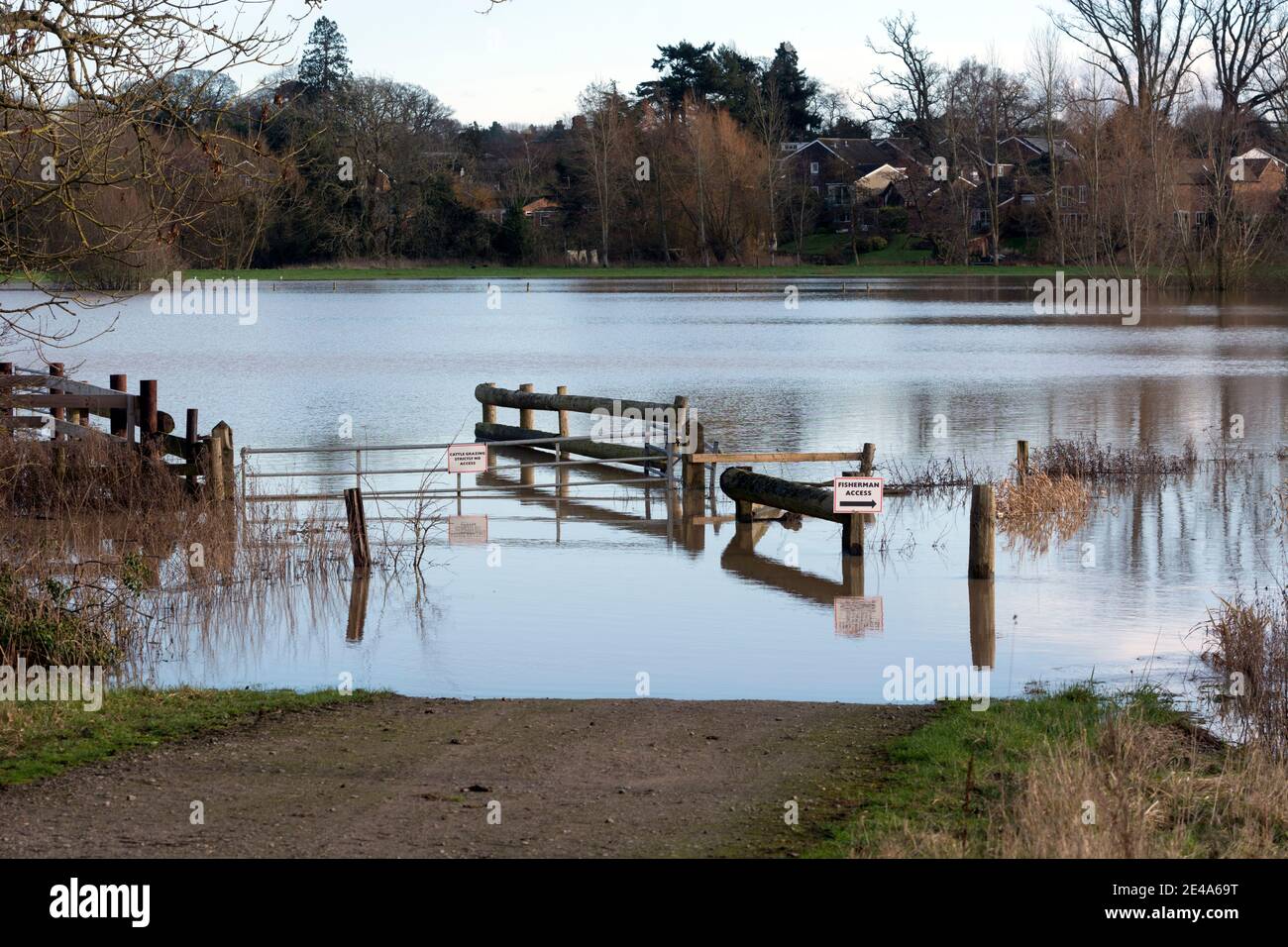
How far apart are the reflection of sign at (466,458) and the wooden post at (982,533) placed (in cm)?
592

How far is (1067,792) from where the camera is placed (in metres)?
6.92

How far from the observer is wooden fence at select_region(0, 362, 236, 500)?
1864 cm

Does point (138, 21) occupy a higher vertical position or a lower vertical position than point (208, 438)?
higher

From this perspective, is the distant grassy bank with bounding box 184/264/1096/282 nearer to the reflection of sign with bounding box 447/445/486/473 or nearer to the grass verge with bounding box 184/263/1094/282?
the grass verge with bounding box 184/263/1094/282

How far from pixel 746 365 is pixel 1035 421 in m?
15.4

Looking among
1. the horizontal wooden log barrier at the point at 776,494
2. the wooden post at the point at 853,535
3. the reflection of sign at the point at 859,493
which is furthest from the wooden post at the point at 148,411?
the reflection of sign at the point at 859,493

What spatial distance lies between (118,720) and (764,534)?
1072 cm

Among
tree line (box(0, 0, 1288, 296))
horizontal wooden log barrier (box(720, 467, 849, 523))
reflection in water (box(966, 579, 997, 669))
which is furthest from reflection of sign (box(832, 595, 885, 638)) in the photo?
tree line (box(0, 0, 1288, 296))

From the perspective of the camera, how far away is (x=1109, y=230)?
7788 centimetres

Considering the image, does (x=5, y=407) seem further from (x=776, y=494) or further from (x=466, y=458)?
(x=776, y=494)

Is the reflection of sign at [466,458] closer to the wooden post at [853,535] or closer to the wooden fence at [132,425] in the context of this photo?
the wooden fence at [132,425]
